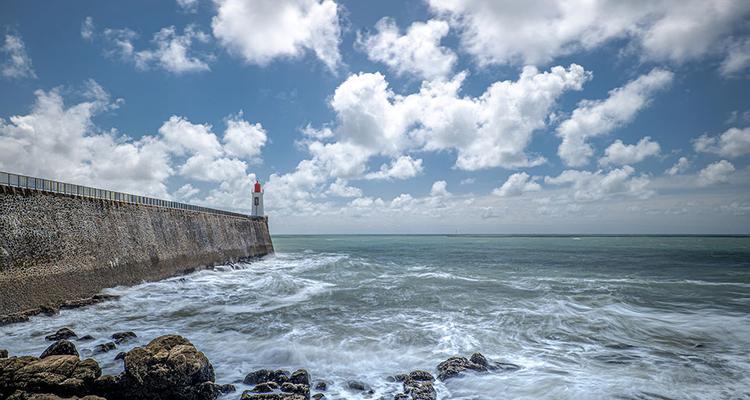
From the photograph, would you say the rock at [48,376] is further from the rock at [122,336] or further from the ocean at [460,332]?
the rock at [122,336]

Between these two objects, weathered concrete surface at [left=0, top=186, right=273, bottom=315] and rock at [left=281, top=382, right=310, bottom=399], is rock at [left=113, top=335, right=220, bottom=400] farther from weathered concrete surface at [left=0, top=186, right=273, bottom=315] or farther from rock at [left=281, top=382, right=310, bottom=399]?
weathered concrete surface at [left=0, top=186, right=273, bottom=315]

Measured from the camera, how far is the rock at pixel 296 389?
635 cm

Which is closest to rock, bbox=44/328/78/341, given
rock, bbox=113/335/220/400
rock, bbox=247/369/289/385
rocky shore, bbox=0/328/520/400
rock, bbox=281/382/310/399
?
rocky shore, bbox=0/328/520/400

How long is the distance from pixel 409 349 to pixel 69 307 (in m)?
10.9

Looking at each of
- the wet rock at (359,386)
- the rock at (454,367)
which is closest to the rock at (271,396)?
the wet rock at (359,386)

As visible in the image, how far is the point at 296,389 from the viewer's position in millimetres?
6426

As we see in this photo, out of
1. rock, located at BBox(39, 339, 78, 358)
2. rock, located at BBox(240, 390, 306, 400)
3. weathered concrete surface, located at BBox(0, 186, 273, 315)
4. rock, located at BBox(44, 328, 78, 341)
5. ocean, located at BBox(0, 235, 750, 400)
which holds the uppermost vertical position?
weathered concrete surface, located at BBox(0, 186, 273, 315)

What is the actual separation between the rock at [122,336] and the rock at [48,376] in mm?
3192

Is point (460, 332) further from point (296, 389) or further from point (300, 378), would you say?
point (296, 389)

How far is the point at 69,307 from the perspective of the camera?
39.1 ft

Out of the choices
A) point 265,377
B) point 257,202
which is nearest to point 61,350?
point 265,377

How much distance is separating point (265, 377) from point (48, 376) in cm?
325

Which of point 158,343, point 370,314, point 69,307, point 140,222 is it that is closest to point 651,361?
point 370,314

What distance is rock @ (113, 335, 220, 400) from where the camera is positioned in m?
5.93
